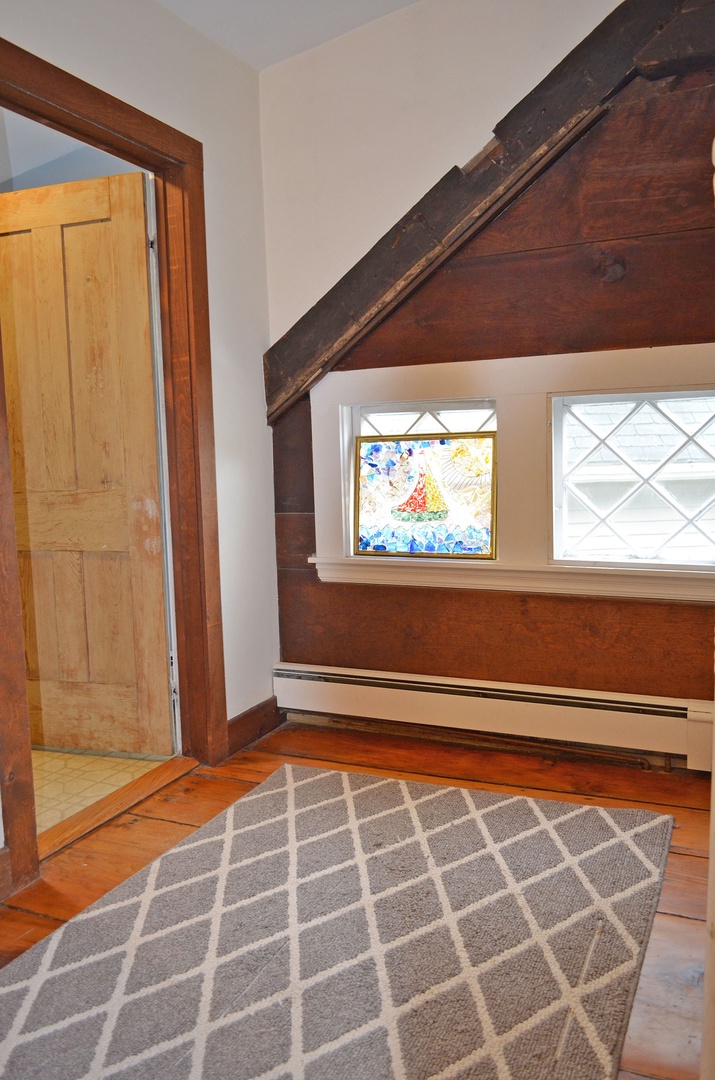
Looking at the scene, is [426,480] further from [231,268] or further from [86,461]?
[86,461]

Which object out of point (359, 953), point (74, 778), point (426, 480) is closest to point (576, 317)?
Result: point (426, 480)

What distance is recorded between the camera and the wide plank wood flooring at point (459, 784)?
160 cm

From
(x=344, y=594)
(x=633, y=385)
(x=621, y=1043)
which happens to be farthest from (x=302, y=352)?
(x=621, y=1043)

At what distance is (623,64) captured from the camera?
2520 millimetres

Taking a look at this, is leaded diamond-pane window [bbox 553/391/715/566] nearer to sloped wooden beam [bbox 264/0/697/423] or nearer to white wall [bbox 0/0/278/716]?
sloped wooden beam [bbox 264/0/697/423]

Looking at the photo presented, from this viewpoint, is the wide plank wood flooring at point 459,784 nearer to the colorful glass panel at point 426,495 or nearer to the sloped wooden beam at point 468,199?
the colorful glass panel at point 426,495

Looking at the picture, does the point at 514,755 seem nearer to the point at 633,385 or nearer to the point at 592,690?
the point at 592,690

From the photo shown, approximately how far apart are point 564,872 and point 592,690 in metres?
0.85

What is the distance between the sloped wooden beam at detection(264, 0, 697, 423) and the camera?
253 centimetres

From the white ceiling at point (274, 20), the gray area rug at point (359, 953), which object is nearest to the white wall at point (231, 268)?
the white ceiling at point (274, 20)

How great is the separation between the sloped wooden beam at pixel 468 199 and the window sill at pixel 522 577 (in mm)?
697

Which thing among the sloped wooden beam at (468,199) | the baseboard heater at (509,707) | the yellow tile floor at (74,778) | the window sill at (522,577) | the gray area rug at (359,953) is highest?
the sloped wooden beam at (468,199)


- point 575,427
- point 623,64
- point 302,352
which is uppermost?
point 623,64

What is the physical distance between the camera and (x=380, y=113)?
295 cm
